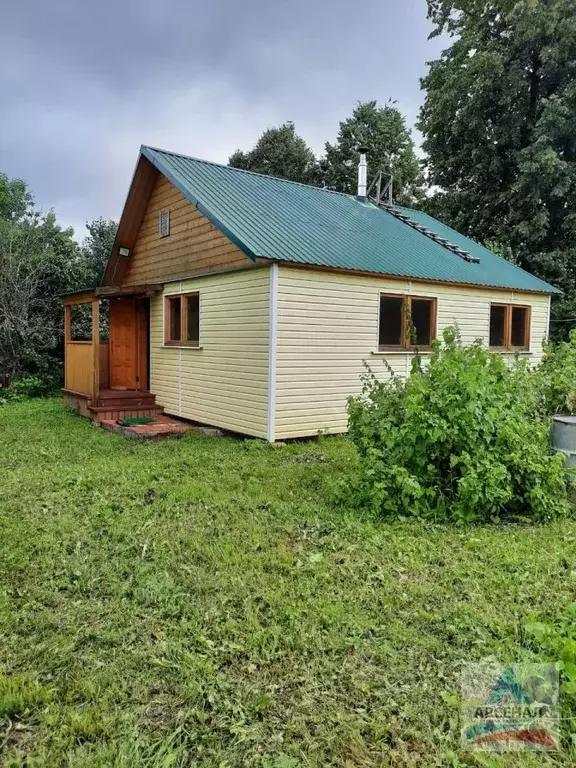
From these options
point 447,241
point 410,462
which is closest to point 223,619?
point 410,462

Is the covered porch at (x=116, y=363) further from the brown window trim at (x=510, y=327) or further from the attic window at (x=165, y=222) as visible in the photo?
the brown window trim at (x=510, y=327)

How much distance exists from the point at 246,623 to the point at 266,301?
229 inches

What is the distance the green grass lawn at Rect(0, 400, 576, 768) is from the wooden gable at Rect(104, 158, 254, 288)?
5.08 m

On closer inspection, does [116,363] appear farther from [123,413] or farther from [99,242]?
[99,242]

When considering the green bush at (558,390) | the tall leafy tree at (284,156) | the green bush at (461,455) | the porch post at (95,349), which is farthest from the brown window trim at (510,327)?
the tall leafy tree at (284,156)

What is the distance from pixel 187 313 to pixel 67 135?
12.2 m

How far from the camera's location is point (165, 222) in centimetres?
1098

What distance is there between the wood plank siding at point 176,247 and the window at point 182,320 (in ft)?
1.53

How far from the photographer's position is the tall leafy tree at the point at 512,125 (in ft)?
54.8

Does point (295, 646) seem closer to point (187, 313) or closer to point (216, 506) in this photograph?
point (216, 506)

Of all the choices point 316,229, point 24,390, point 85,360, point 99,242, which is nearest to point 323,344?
point 316,229

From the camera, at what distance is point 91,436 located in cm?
876

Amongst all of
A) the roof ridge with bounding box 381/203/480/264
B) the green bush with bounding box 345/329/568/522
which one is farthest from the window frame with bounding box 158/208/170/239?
the green bush with bounding box 345/329/568/522

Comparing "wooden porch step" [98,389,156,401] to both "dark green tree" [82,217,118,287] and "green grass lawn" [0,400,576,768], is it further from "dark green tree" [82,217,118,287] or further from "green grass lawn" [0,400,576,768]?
"dark green tree" [82,217,118,287]
